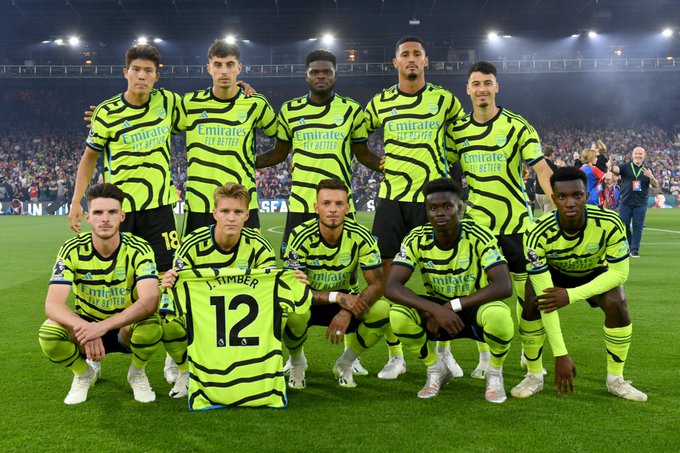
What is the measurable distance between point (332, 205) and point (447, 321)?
3.55 feet

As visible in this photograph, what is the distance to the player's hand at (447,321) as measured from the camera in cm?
436

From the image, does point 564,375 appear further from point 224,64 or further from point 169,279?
point 224,64

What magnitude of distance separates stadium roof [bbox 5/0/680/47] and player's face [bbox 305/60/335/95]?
2920cm

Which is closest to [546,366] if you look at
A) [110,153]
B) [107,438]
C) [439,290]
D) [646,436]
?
[439,290]

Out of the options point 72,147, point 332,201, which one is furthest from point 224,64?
point 72,147

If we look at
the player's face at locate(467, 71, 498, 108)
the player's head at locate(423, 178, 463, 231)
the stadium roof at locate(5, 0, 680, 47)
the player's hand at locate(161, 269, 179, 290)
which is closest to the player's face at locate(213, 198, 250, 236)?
the player's hand at locate(161, 269, 179, 290)

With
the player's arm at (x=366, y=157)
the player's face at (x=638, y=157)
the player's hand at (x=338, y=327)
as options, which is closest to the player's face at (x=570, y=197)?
the player's hand at (x=338, y=327)

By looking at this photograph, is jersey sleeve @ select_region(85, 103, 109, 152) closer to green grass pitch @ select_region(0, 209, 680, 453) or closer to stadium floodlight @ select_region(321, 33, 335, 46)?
green grass pitch @ select_region(0, 209, 680, 453)

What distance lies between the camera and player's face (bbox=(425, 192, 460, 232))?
4.42m

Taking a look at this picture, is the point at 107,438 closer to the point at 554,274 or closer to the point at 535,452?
the point at 535,452

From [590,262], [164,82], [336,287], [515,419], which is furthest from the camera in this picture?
[164,82]

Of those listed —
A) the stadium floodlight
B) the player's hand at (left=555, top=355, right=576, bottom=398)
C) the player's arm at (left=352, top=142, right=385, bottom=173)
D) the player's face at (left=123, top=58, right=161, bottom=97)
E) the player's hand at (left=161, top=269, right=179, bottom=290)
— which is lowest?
the player's hand at (left=555, top=355, right=576, bottom=398)

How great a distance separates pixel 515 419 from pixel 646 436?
2.19 feet

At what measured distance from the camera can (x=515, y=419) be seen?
394cm
